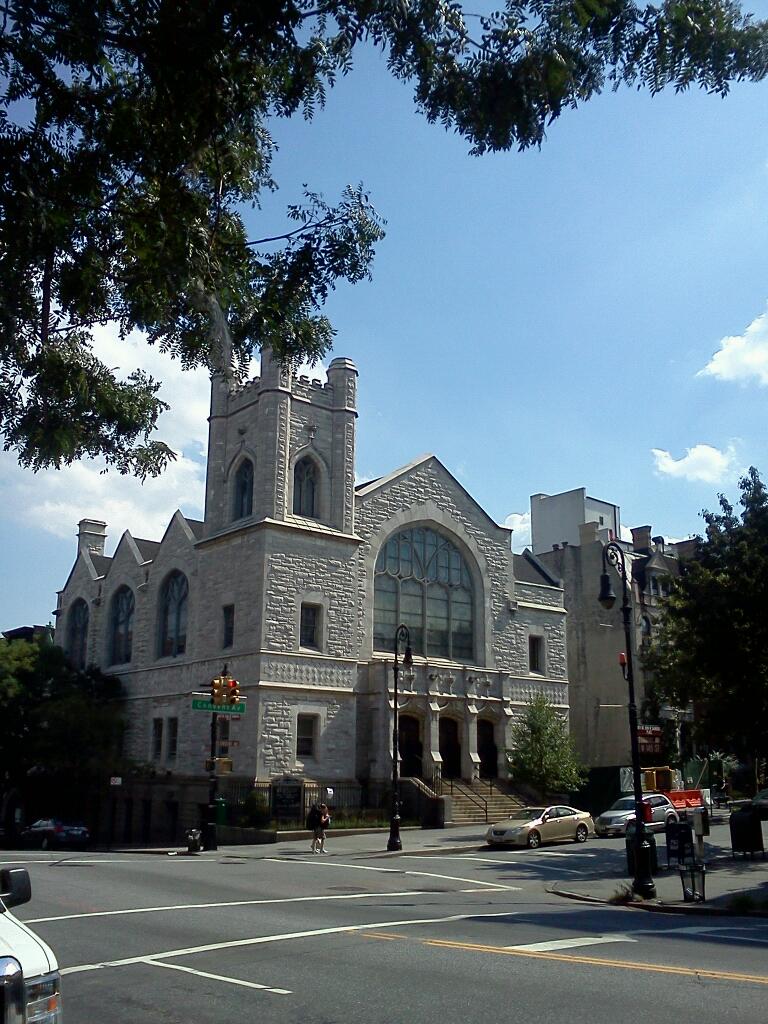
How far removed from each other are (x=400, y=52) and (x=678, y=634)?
2525cm

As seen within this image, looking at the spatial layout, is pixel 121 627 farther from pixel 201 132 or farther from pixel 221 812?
pixel 201 132

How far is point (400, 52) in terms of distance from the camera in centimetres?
932

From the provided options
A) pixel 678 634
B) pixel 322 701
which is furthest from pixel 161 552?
pixel 678 634

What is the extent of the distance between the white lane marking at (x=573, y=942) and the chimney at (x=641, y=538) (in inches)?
2122

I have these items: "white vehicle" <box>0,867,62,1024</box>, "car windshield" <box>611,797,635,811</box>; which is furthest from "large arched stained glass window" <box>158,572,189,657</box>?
"white vehicle" <box>0,867,62,1024</box>

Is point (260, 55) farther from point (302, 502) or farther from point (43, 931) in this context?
point (302, 502)

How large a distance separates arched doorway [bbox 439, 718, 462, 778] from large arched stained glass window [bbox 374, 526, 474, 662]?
2.91 metres

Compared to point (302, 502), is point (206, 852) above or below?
below

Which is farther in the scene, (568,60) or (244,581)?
(244,581)

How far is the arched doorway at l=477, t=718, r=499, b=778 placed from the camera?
45406mm

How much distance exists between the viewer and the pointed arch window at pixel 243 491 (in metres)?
42.3

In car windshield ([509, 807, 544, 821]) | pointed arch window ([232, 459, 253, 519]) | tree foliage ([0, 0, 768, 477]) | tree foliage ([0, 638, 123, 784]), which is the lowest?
car windshield ([509, 807, 544, 821])

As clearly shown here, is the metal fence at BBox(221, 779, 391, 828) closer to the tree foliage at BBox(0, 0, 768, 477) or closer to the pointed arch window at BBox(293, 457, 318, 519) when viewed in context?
the pointed arch window at BBox(293, 457, 318, 519)

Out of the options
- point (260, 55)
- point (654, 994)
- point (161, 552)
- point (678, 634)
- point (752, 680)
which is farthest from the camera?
point (161, 552)
